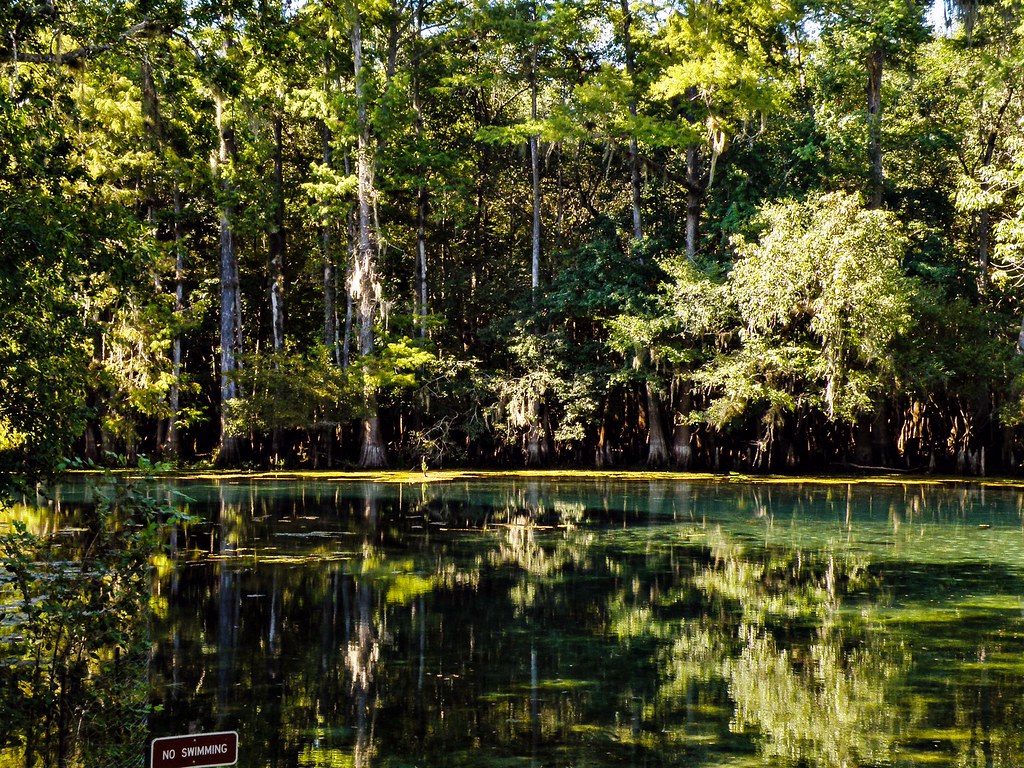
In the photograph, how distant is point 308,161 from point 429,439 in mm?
12467

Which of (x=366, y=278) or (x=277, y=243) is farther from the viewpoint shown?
(x=277, y=243)

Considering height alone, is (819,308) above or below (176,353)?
above

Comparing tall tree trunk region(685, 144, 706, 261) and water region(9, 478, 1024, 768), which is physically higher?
tall tree trunk region(685, 144, 706, 261)

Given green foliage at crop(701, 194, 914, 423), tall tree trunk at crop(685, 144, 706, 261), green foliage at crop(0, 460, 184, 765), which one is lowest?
green foliage at crop(0, 460, 184, 765)

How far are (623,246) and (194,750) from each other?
3452 cm

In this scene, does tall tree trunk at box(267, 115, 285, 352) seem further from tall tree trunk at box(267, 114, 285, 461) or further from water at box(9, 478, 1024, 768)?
water at box(9, 478, 1024, 768)

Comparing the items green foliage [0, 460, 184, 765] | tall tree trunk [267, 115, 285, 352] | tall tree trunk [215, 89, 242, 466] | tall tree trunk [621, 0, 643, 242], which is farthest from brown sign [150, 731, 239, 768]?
tall tree trunk [267, 115, 285, 352]

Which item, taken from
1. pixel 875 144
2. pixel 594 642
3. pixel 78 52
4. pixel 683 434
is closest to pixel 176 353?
pixel 683 434

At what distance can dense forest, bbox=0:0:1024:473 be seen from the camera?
30703mm

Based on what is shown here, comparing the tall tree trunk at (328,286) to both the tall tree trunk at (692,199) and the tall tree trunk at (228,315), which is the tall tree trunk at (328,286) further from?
the tall tree trunk at (692,199)

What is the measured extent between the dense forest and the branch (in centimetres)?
1394

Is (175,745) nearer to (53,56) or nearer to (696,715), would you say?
(696,715)

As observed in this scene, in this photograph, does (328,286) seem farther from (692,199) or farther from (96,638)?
(96,638)

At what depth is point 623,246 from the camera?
37344 millimetres
